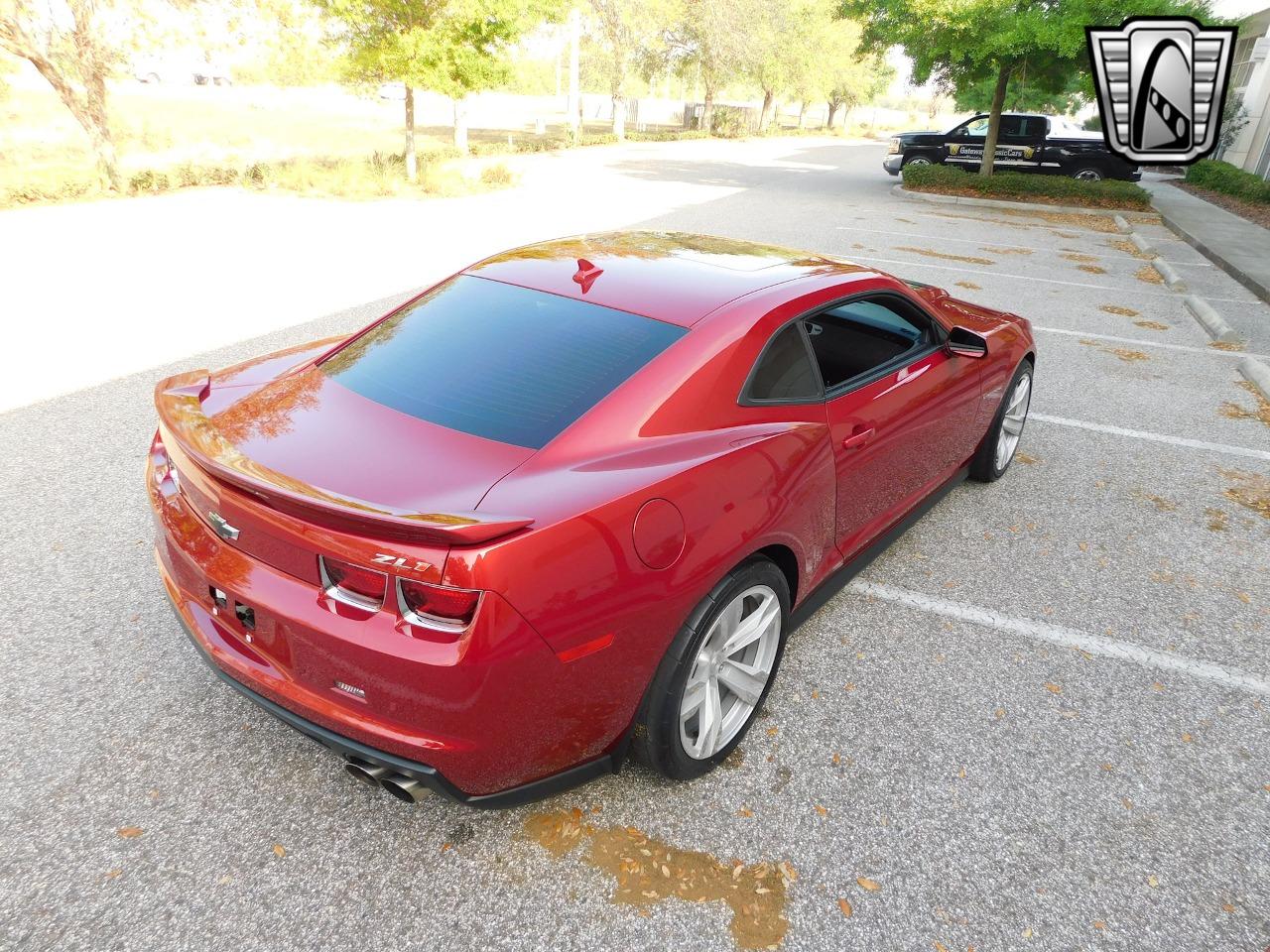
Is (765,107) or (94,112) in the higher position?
(765,107)

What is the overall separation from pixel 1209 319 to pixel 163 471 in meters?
10.6

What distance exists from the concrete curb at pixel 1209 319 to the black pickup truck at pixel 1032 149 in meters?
13.7

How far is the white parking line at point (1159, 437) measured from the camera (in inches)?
225

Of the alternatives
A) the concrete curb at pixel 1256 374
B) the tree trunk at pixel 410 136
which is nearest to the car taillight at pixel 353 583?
the concrete curb at pixel 1256 374

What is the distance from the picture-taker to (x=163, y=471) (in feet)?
8.73

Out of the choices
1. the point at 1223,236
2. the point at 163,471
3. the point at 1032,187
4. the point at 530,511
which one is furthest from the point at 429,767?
the point at 1032,187

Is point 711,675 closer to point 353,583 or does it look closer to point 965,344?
point 353,583

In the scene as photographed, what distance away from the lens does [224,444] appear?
2.36 metres

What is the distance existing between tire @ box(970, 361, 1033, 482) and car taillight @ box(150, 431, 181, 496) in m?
4.05

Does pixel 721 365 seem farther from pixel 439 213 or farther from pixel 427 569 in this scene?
pixel 439 213

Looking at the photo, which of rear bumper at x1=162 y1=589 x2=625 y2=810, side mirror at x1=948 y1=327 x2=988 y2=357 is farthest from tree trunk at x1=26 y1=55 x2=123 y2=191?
side mirror at x1=948 y1=327 x2=988 y2=357

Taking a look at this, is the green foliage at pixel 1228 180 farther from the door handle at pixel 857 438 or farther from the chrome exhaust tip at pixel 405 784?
the chrome exhaust tip at pixel 405 784

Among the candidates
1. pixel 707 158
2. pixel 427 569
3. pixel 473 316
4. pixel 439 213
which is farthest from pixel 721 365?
pixel 707 158

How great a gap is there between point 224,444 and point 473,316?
0.95 meters
